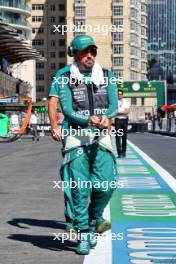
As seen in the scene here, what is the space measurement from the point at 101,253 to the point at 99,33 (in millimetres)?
140129

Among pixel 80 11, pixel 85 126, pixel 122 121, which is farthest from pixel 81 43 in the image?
pixel 80 11

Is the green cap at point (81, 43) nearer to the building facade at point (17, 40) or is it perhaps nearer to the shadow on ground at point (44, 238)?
the shadow on ground at point (44, 238)

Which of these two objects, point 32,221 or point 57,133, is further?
point 32,221

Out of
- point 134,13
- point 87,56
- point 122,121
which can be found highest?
point 134,13

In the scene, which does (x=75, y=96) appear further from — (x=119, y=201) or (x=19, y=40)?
(x=19, y=40)

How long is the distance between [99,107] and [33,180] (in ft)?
21.9

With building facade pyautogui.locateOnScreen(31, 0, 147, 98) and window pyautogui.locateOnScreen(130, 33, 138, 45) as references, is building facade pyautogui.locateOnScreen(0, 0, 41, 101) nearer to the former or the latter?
building facade pyautogui.locateOnScreen(31, 0, 147, 98)

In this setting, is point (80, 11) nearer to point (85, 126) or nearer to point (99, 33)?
point (99, 33)

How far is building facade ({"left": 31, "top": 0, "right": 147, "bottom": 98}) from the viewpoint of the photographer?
147000mm

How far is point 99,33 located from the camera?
14450 centimetres

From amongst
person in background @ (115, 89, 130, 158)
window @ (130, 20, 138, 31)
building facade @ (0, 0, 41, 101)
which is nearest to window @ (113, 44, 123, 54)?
window @ (130, 20, 138, 31)

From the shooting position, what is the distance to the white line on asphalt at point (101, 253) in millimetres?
5633

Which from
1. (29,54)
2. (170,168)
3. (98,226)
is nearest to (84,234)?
(98,226)

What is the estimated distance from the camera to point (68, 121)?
599 cm
